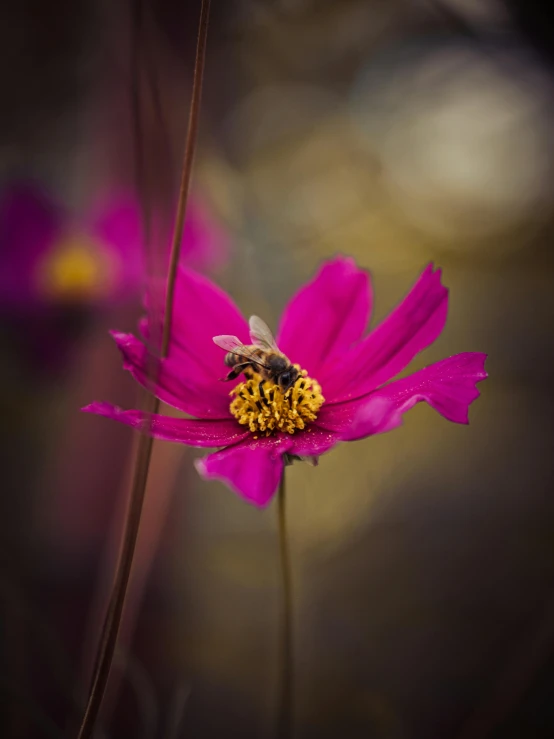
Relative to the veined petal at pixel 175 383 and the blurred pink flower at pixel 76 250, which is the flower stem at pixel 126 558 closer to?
the veined petal at pixel 175 383

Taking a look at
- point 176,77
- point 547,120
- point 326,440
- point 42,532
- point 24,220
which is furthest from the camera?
point 547,120

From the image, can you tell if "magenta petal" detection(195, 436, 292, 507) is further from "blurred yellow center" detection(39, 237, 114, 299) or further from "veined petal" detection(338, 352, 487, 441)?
"blurred yellow center" detection(39, 237, 114, 299)

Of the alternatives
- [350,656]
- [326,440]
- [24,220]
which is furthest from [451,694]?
[24,220]

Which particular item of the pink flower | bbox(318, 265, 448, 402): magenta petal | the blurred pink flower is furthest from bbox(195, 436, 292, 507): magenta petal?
the blurred pink flower

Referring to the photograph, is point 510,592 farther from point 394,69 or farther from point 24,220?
point 394,69

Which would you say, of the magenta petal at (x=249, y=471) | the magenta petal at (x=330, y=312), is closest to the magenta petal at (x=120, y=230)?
the magenta petal at (x=330, y=312)

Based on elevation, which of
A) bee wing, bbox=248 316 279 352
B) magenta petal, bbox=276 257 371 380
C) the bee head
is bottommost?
the bee head

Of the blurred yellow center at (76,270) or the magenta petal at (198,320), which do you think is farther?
the blurred yellow center at (76,270)
